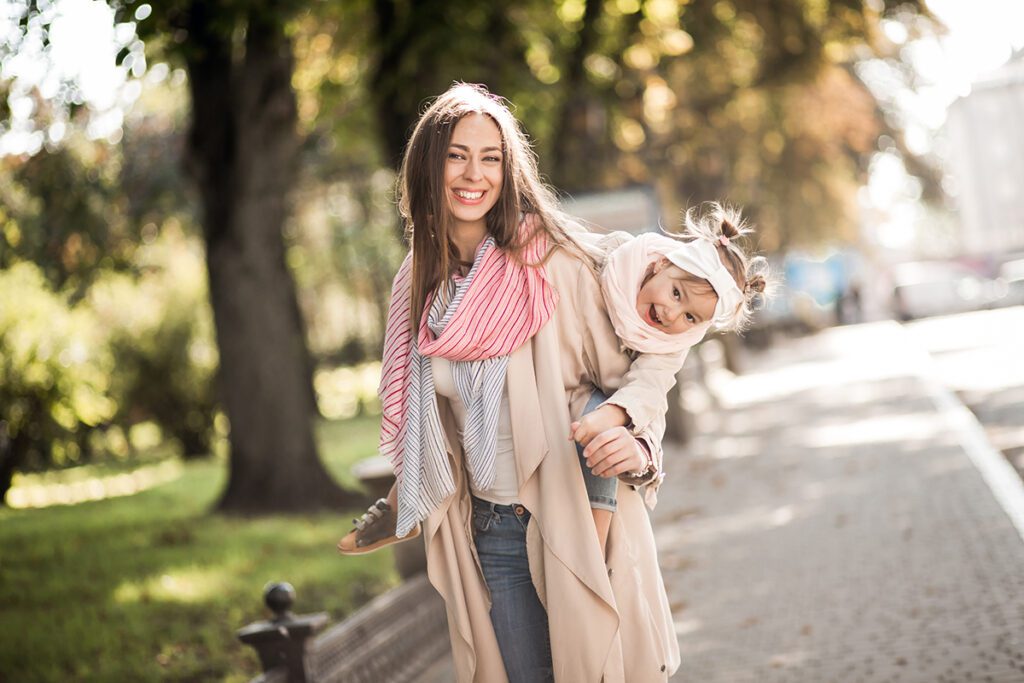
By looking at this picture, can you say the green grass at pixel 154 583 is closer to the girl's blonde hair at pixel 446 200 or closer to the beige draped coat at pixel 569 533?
the beige draped coat at pixel 569 533

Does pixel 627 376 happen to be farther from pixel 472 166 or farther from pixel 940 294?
pixel 940 294

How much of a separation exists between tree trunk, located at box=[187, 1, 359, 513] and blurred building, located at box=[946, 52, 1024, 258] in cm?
9679

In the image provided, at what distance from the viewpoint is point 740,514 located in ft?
35.0

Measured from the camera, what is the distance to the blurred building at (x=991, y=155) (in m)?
99.8

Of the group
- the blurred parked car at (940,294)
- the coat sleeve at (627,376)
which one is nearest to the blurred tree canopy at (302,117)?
the coat sleeve at (627,376)

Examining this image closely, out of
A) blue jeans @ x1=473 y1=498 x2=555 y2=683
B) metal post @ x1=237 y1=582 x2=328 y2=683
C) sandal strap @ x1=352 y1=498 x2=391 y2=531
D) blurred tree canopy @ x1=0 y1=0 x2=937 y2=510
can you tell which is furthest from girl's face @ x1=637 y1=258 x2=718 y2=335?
blurred tree canopy @ x1=0 y1=0 x2=937 y2=510

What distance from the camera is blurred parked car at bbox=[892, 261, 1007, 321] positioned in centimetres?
4275

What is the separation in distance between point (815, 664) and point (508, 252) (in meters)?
3.66

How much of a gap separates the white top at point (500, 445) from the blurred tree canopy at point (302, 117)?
4.94m

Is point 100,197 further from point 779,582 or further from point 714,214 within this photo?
point 714,214

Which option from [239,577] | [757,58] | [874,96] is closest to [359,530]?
[239,577]

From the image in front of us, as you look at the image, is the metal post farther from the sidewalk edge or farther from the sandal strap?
the sidewalk edge

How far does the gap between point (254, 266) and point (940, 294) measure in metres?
36.0

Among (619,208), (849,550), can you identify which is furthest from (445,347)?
(619,208)
